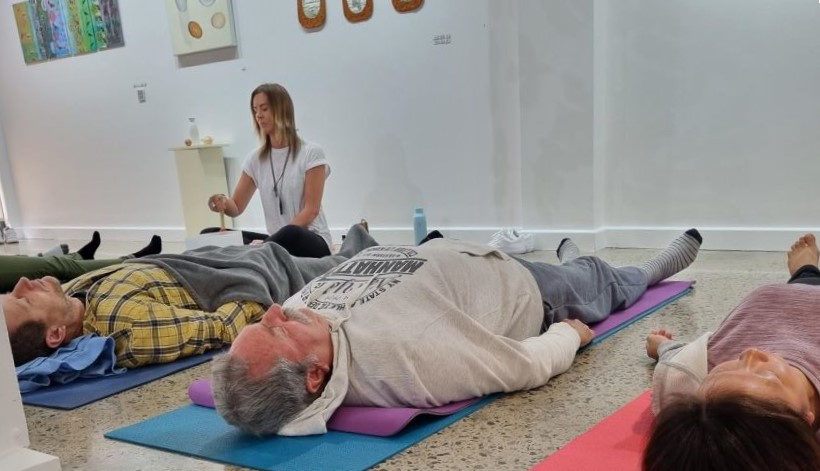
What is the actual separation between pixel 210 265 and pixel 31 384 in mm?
648

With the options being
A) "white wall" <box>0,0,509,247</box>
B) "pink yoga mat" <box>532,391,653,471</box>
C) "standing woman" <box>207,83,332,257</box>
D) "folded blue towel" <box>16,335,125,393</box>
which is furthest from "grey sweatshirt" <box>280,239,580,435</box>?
"white wall" <box>0,0,509,247</box>

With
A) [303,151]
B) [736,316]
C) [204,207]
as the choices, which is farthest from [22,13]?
[736,316]

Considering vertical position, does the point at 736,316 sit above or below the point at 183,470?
above

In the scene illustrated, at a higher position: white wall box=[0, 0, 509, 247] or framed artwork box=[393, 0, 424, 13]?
framed artwork box=[393, 0, 424, 13]

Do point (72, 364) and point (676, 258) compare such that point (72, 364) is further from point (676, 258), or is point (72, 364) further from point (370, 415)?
point (676, 258)

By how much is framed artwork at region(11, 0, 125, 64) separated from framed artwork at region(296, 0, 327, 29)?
1839mm

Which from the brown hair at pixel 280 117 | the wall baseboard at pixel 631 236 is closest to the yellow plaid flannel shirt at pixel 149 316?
the brown hair at pixel 280 117

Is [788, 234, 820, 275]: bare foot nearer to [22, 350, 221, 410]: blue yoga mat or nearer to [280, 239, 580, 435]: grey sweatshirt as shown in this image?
[280, 239, 580, 435]: grey sweatshirt

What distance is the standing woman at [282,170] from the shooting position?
3385 millimetres

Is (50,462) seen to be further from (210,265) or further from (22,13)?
(22,13)

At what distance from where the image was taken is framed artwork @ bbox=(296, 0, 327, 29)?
443 centimetres

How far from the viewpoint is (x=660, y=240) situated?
3.68 meters

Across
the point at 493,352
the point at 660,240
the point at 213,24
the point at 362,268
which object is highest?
the point at 213,24

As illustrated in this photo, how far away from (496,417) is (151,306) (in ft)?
3.74
